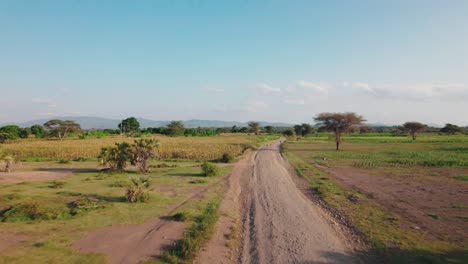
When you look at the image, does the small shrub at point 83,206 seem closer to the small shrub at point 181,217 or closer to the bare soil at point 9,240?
the bare soil at point 9,240

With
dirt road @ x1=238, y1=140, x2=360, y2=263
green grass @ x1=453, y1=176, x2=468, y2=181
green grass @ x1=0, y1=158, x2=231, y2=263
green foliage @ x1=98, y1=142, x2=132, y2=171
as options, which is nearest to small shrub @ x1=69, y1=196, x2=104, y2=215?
green grass @ x1=0, y1=158, x2=231, y2=263

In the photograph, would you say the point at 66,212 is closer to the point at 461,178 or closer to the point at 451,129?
the point at 461,178

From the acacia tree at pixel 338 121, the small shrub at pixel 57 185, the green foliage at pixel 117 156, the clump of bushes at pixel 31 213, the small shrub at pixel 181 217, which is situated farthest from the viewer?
the acacia tree at pixel 338 121

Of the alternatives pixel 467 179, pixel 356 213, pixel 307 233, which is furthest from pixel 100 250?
pixel 467 179

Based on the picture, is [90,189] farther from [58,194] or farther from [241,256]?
[241,256]

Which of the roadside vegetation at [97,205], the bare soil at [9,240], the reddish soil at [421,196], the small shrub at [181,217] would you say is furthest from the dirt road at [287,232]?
the bare soil at [9,240]
